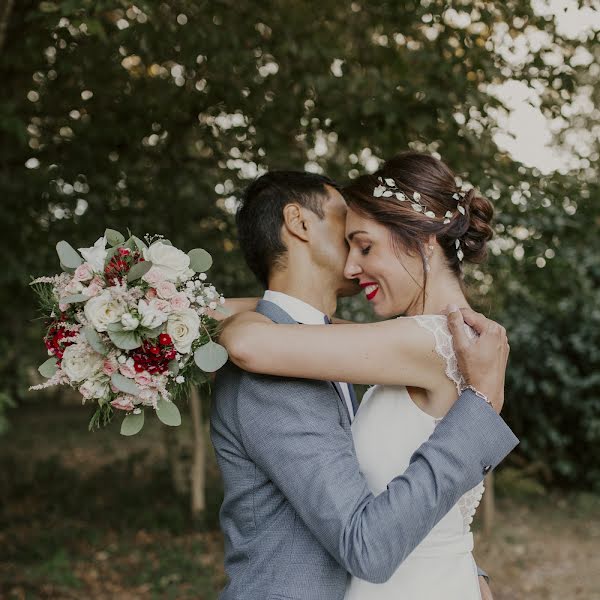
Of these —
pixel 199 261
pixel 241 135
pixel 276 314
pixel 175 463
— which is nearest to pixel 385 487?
pixel 276 314

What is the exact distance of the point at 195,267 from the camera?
2.18 meters

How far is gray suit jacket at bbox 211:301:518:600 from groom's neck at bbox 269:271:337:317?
0.20 meters

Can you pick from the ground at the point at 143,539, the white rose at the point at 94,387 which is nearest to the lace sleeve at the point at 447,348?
the white rose at the point at 94,387

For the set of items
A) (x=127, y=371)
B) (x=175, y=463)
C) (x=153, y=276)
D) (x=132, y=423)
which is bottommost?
(x=175, y=463)

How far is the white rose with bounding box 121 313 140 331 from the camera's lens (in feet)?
6.26

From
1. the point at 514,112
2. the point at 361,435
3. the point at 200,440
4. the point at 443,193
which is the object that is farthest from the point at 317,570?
the point at 200,440

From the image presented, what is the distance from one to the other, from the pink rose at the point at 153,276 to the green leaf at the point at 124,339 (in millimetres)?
149

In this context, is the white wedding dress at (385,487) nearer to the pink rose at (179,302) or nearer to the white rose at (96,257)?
the pink rose at (179,302)

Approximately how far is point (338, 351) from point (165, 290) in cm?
49

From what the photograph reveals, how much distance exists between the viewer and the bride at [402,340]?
6.49 feet

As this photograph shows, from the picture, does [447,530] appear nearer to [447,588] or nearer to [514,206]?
[447,588]

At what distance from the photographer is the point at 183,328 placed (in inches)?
78.2

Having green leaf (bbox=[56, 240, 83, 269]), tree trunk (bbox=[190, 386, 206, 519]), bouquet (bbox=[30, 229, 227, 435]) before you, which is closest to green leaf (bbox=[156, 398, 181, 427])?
bouquet (bbox=[30, 229, 227, 435])

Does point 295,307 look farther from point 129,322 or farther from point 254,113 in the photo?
point 254,113
